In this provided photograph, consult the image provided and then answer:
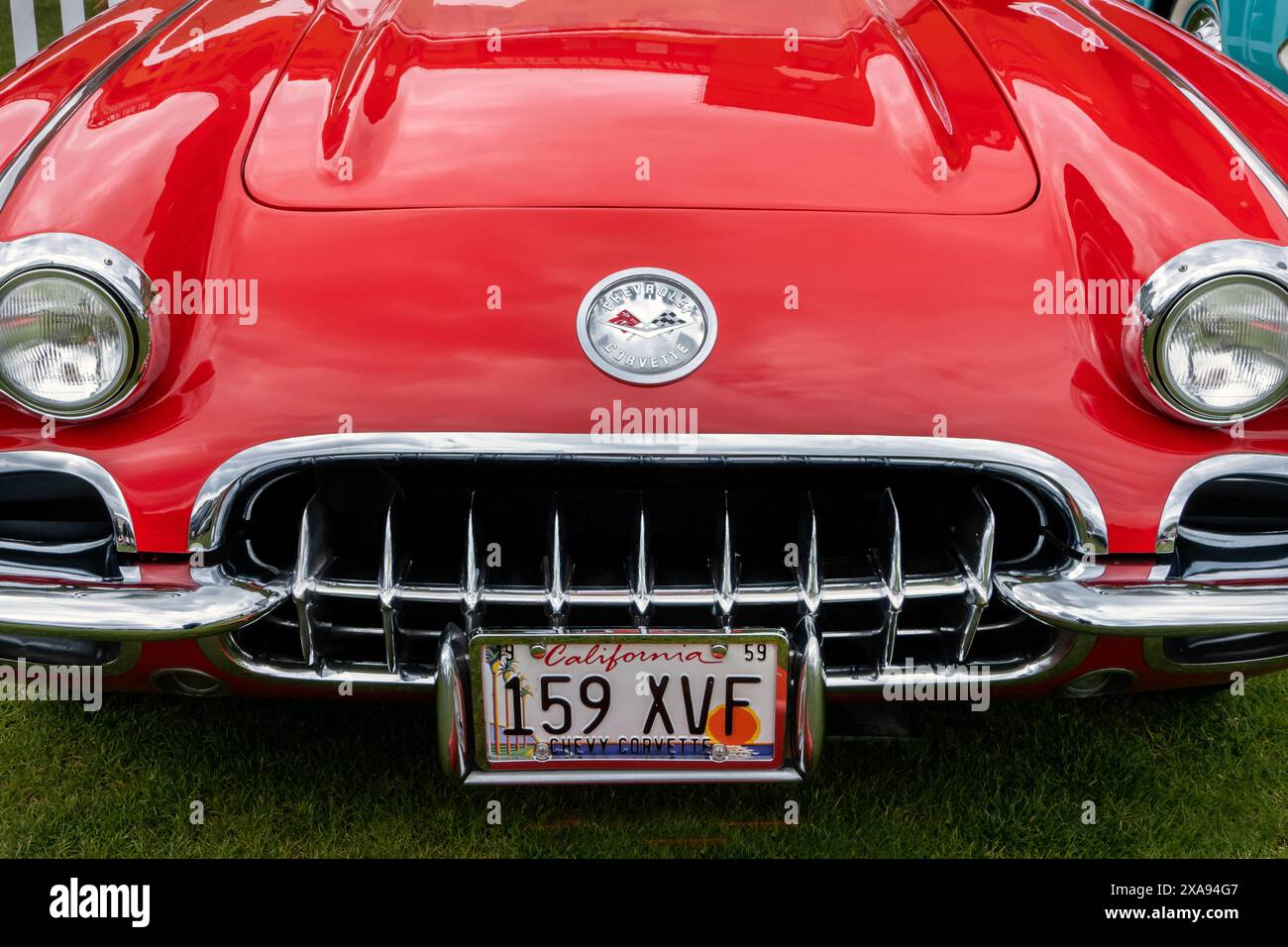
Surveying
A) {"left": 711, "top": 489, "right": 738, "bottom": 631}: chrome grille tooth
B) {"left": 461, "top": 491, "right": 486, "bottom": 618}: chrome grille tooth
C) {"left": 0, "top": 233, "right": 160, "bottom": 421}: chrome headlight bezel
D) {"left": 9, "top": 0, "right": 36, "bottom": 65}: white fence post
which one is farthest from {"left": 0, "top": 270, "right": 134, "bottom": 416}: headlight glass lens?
{"left": 9, "top": 0, "right": 36, "bottom": 65}: white fence post

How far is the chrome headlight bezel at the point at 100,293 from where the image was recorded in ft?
4.69

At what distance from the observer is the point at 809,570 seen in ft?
4.95

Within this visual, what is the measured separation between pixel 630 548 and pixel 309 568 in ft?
1.46

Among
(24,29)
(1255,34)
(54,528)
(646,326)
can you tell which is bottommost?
(54,528)

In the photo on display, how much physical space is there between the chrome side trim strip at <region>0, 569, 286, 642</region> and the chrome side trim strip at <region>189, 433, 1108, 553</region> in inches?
4.2

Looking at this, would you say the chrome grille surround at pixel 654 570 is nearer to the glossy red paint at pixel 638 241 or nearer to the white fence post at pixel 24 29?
the glossy red paint at pixel 638 241

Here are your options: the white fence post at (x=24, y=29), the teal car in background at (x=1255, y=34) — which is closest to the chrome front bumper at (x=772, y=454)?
the teal car in background at (x=1255, y=34)

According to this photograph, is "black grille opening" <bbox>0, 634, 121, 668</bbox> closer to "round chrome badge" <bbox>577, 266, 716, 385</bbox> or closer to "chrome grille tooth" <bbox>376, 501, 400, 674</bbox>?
"chrome grille tooth" <bbox>376, 501, 400, 674</bbox>

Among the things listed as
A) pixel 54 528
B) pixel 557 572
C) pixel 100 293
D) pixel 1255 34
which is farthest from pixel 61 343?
pixel 1255 34

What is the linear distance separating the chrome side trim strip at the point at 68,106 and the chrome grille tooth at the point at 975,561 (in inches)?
54.0

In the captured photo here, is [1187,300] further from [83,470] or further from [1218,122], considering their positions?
[83,470]

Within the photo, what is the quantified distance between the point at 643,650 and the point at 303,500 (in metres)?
0.53
